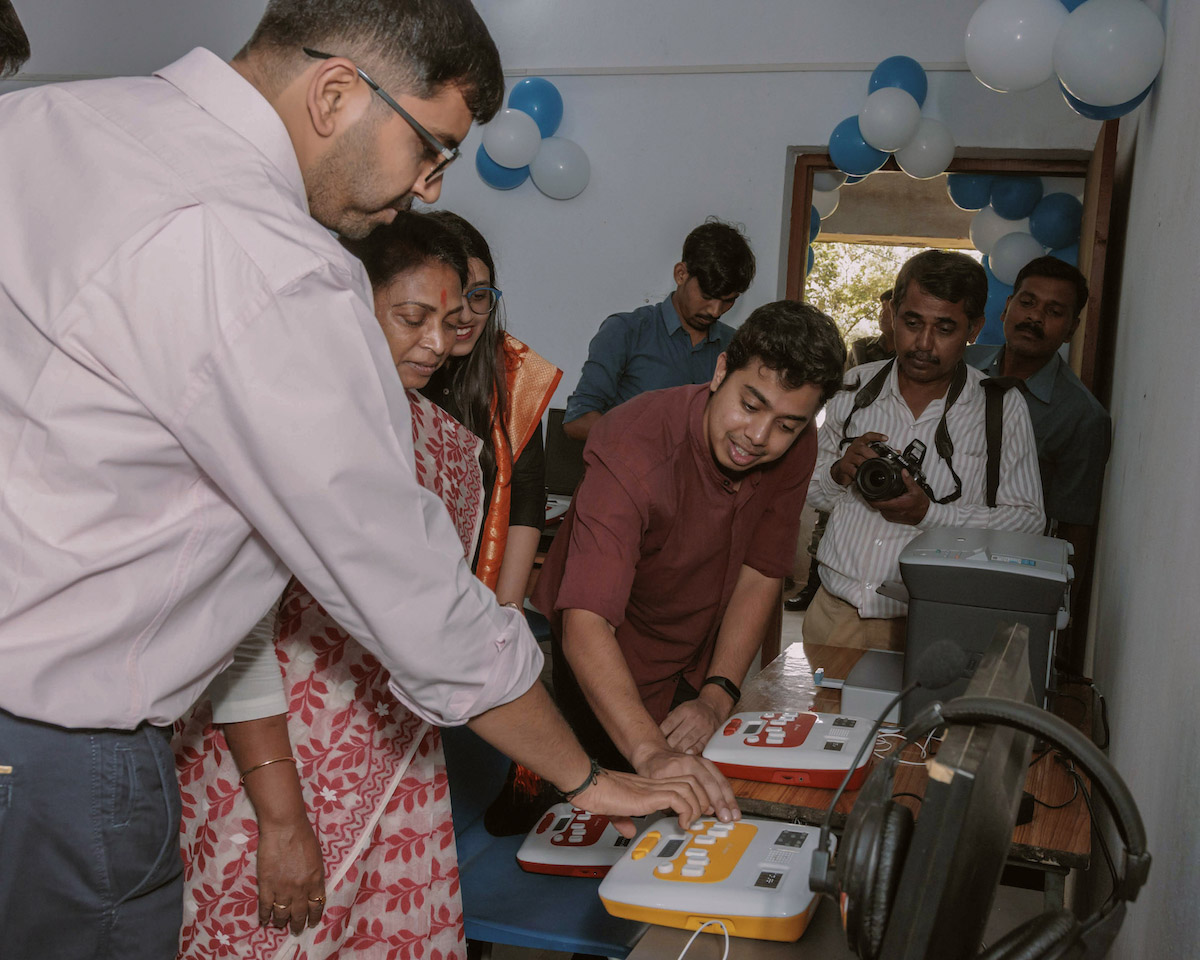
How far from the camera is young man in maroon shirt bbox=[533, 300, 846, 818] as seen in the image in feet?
5.00

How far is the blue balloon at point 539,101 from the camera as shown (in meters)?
4.32

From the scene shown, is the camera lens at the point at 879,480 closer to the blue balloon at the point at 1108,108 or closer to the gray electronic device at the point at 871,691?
the gray electronic device at the point at 871,691

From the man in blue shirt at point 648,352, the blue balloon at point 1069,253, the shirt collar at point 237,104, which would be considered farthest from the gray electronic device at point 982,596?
the blue balloon at point 1069,253

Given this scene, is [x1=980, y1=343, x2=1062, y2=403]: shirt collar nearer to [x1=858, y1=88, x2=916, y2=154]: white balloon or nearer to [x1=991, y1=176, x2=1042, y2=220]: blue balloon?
[x1=858, y1=88, x2=916, y2=154]: white balloon

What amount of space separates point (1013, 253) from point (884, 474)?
2613mm

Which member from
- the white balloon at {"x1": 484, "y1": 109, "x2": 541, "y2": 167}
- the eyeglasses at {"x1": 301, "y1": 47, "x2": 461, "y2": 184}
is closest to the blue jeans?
the eyeglasses at {"x1": 301, "y1": 47, "x2": 461, "y2": 184}

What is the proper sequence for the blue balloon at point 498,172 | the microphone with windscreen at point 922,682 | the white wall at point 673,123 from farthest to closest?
the blue balloon at point 498,172 → the white wall at point 673,123 → the microphone with windscreen at point 922,682

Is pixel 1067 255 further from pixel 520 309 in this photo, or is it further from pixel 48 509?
pixel 48 509

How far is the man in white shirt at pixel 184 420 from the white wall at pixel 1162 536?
653 mm

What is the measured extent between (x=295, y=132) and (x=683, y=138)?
12.2 ft

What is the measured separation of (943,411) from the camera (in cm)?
228

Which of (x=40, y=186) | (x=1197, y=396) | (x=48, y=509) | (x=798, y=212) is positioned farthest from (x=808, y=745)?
(x=798, y=212)

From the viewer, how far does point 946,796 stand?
0.52m

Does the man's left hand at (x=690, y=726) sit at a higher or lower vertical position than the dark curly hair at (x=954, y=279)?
lower
